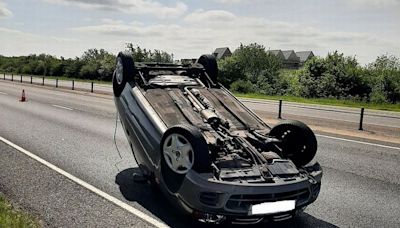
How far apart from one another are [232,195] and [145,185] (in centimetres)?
264

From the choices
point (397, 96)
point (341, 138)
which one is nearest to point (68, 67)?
point (397, 96)

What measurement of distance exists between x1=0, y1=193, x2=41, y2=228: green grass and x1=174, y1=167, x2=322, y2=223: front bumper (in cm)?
188

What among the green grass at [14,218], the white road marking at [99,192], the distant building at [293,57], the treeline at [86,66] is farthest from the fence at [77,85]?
the distant building at [293,57]

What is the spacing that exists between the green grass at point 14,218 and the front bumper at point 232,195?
1.88 meters

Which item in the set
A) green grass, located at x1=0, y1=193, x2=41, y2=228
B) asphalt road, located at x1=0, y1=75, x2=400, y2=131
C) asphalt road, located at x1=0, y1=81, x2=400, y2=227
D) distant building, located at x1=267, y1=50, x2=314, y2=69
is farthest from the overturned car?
distant building, located at x1=267, y1=50, x2=314, y2=69

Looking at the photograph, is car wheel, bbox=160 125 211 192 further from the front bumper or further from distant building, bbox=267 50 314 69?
distant building, bbox=267 50 314 69

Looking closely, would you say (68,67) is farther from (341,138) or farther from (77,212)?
(77,212)

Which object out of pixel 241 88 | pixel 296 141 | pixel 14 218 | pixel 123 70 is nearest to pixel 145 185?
pixel 123 70

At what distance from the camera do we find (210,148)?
4.81 meters

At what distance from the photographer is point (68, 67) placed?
66.5 m

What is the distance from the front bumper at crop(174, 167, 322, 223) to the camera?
4.18 m

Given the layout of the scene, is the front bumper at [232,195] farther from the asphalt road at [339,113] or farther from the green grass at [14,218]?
the asphalt road at [339,113]

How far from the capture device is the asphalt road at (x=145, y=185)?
211 inches

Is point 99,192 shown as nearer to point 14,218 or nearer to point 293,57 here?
point 14,218
